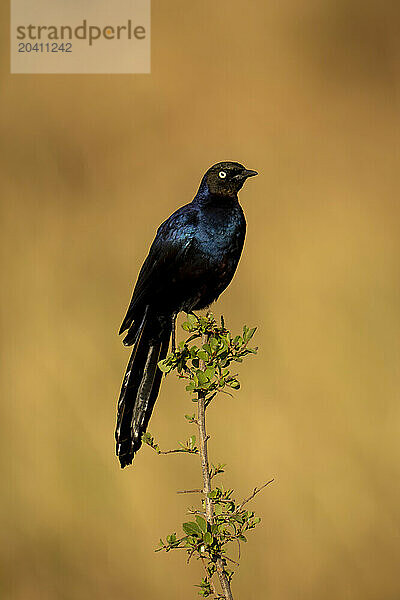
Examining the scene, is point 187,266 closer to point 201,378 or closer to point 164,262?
point 164,262

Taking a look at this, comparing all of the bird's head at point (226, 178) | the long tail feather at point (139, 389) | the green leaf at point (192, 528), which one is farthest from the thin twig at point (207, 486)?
the bird's head at point (226, 178)

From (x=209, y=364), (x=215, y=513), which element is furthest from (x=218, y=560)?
(x=209, y=364)

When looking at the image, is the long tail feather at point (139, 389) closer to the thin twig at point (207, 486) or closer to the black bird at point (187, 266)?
the black bird at point (187, 266)

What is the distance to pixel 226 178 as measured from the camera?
1.21 meters

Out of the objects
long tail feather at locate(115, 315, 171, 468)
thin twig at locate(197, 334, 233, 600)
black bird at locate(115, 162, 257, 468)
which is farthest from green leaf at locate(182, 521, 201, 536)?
black bird at locate(115, 162, 257, 468)

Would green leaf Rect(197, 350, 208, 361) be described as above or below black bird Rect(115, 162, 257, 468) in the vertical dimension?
below

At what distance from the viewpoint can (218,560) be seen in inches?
29.8

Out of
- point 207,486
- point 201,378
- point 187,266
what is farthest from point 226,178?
point 207,486

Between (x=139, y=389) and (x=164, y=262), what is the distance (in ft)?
0.78

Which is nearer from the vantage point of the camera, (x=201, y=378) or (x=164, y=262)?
(x=201, y=378)

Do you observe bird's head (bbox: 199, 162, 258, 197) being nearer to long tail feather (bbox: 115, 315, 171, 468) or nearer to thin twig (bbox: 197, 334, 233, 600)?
long tail feather (bbox: 115, 315, 171, 468)

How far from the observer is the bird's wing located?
121cm

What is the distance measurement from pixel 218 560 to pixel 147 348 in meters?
0.51

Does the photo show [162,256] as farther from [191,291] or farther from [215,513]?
[215,513]
